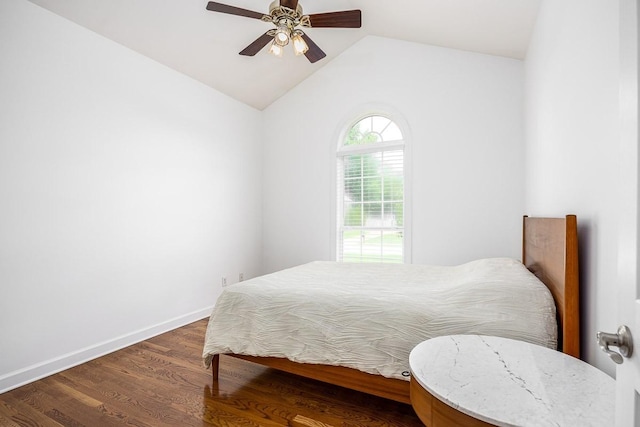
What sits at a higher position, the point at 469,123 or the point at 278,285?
the point at 469,123

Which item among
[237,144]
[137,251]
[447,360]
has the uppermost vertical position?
[237,144]

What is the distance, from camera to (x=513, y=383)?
3.24 ft

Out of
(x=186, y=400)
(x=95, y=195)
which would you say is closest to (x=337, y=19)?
(x=95, y=195)

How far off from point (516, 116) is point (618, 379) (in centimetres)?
315

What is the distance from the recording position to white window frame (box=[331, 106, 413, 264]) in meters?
3.65

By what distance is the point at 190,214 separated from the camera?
3477 mm

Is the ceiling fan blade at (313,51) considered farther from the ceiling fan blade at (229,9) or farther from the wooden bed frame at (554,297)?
the wooden bed frame at (554,297)

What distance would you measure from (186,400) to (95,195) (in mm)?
1784

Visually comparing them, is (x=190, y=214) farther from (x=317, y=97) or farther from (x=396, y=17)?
(x=396, y=17)

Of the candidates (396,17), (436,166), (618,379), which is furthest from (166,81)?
(618,379)

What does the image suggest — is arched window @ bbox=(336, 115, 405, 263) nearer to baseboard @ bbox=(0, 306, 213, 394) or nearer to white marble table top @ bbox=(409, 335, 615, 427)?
baseboard @ bbox=(0, 306, 213, 394)

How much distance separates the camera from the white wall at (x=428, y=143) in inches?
128

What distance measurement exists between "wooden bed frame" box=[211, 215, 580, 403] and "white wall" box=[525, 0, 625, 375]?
0.22 ft

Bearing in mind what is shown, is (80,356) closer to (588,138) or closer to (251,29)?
(251,29)
